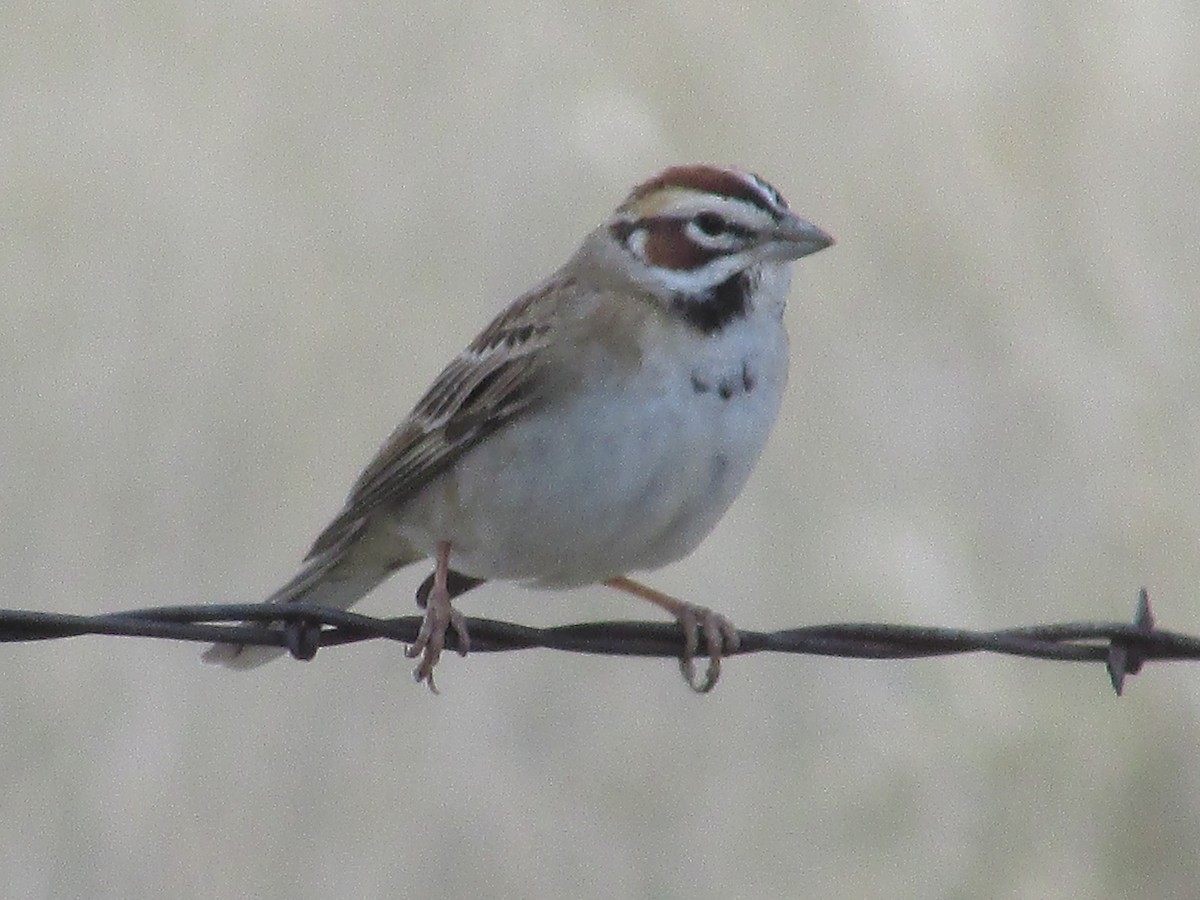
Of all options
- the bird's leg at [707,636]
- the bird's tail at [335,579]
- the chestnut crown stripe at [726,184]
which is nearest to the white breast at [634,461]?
the bird's leg at [707,636]

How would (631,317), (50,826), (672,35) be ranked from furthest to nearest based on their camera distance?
1. (672,35)
2. (50,826)
3. (631,317)

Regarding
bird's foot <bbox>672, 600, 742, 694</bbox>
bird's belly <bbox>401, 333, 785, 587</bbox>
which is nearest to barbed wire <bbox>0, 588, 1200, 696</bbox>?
bird's belly <bbox>401, 333, 785, 587</bbox>

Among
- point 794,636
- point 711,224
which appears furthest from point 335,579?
point 794,636

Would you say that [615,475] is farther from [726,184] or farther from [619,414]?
[726,184]

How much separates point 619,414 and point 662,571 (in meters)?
2.24

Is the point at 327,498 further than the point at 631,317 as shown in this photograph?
Yes

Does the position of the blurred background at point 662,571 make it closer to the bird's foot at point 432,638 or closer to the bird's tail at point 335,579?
the bird's tail at point 335,579

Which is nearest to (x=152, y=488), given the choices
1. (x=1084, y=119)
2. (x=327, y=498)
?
(x=327, y=498)

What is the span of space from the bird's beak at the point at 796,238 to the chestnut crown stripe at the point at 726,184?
0.12ft

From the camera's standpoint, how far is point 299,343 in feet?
23.1

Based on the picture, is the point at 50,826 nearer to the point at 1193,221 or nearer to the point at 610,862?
the point at 610,862

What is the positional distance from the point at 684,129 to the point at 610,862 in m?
2.51

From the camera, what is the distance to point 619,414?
15.5 ft

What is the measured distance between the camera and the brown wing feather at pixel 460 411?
4973 millimetres
